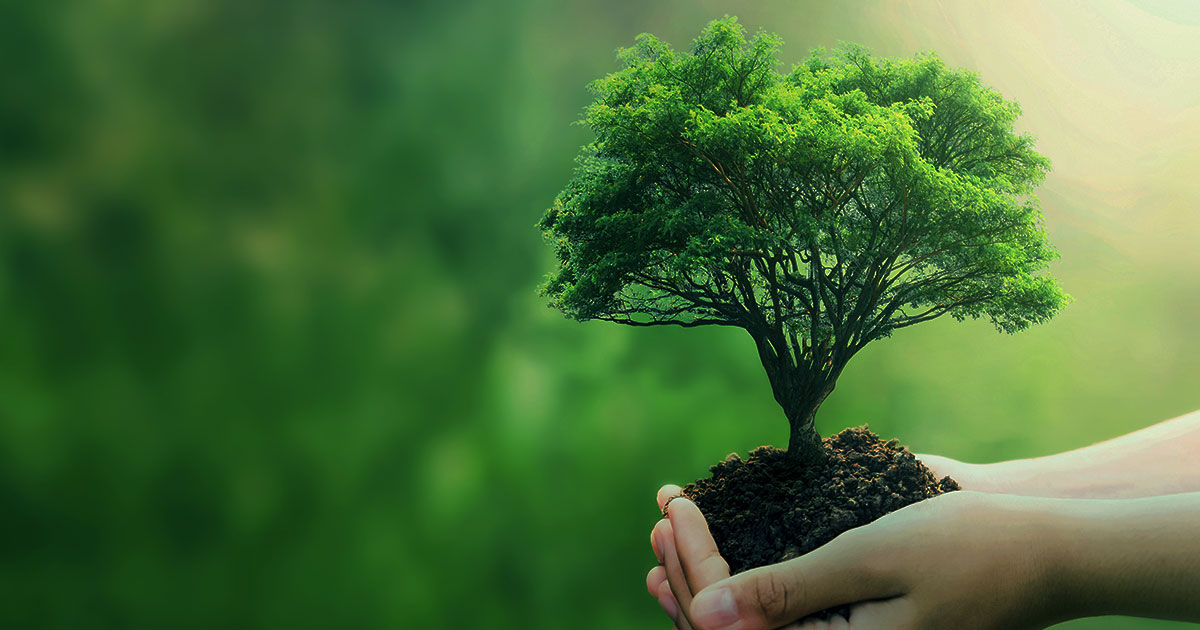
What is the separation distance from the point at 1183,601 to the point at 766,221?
1488 millimetres

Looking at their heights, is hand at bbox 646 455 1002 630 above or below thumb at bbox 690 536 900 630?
above

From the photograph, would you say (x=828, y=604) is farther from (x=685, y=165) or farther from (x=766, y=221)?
(x=685, y=165)

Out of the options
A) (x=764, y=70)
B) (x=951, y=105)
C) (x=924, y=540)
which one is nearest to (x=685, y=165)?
(x=764, y=70)

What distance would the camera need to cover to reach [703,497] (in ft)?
7.70

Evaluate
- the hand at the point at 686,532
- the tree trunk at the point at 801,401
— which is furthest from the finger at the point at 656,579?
the tree trunk at the point at 801,401

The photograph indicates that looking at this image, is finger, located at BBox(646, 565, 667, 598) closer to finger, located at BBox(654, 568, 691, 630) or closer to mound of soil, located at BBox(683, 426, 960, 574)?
finger, located at BBox(654, 568, 691, 630)

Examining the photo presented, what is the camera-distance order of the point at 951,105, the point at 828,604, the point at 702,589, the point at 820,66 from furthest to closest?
the point at 820,66 → the point at 951,105 → the point at 702,589 → the point at 828,604

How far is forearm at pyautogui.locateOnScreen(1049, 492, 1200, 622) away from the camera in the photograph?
1.83 meters

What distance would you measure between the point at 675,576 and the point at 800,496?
45cm

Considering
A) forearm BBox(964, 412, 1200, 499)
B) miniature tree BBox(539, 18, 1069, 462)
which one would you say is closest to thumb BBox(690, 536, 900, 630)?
miniature tree BBox(539, 18, 1069, 462)

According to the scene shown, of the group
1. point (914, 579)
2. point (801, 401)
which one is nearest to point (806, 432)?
point (801, 401)

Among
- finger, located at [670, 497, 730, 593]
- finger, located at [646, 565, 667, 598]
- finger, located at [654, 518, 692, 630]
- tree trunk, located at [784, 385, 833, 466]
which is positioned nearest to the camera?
finger, located at [670, 497, 730, 593]

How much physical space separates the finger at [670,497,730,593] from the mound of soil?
0.23 ft

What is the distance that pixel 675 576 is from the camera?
2.19 metres
